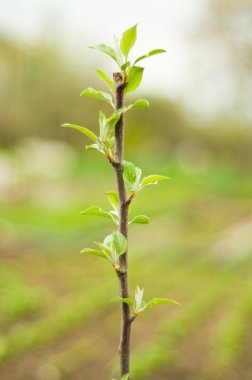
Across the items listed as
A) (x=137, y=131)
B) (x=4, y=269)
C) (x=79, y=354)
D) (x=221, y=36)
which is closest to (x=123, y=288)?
(x=79, y=354)

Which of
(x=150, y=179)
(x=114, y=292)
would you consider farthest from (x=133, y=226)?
(x=150, y=179)

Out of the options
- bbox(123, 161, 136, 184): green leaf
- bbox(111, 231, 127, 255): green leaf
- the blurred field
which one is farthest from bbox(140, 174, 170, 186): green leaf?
the blurred field

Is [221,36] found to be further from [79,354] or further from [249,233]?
[79,354]

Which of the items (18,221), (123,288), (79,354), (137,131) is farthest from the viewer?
(137,131)

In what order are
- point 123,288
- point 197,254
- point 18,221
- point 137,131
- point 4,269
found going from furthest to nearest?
1. point 137,131
2. point 18,221
3. point 197,254
4. point 4,269
5. point 123,288

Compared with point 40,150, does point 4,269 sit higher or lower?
higher
